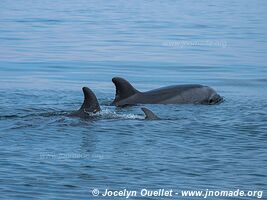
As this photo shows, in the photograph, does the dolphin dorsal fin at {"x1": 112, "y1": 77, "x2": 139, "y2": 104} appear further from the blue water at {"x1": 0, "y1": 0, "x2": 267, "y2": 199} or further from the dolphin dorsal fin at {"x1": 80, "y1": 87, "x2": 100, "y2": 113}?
the dolphin dorsal fin at {"x1": 80, "y1": 87, "x2": 100, "y2": 113}

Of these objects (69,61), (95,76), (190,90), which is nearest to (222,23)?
(69,61)

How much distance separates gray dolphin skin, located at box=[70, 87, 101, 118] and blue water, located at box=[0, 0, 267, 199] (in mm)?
277

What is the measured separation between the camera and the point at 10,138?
14.5 meters

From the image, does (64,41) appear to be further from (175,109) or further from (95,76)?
(175,109)

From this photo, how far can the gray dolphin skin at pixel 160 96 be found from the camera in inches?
755

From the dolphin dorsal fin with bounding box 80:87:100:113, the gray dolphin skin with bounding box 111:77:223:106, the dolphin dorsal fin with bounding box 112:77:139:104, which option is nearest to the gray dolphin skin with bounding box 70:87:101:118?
the dolphin dorsal fin with bounding box 80:87:100:113

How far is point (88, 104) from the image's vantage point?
16.4m

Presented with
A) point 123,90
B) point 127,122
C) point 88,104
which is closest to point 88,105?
point 88,104

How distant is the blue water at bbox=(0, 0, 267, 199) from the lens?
478 inches

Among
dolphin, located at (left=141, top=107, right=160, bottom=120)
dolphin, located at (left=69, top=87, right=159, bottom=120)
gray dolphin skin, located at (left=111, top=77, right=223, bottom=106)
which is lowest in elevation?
gray dolphin skin, located at (left=111, top=77, right=223, bottom=106)

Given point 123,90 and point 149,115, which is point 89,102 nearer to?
point 149,115

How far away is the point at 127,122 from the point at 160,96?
3.23m

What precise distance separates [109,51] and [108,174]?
20.6 meters

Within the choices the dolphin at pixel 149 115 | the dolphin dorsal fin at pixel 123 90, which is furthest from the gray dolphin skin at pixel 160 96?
the dolphin at pixel 149 115
